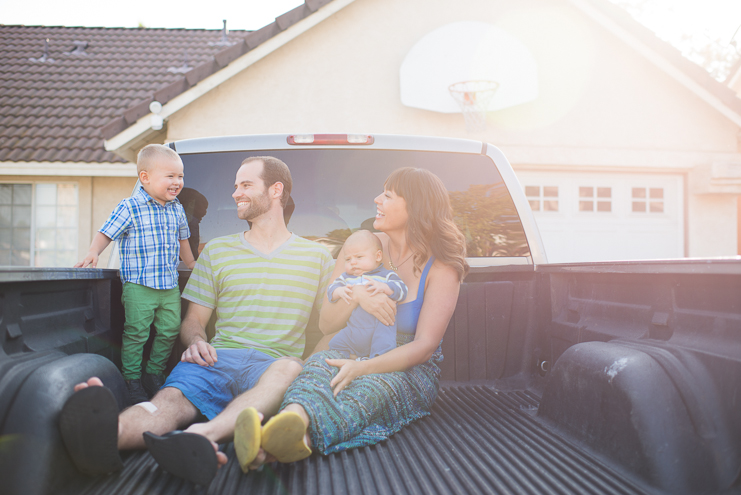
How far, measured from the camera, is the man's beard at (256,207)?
260 centimetres

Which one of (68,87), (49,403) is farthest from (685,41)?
(49,403)

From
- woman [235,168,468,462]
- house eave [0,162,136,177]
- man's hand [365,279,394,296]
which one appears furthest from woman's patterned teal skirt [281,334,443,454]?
house eave [0,162,136,177]

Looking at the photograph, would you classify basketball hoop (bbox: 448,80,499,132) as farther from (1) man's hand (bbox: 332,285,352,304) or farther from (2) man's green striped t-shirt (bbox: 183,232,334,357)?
(1) man's hand (bbox: 332,285,352,304)

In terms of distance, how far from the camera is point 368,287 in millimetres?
2402

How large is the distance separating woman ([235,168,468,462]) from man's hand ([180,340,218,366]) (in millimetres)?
481

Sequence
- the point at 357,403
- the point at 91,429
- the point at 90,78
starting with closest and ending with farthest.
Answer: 1. the point at 91,429
2. the point at 357,403
3. the point at 90,78

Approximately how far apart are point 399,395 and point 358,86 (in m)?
7.83

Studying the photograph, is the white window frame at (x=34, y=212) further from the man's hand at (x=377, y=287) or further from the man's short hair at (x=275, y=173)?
the man's hand at (x=377, y=287)

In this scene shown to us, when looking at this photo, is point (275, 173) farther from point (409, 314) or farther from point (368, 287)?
point (409, 314)

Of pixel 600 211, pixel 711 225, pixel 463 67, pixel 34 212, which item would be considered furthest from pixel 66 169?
pixel 711 225

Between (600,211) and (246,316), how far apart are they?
879cm

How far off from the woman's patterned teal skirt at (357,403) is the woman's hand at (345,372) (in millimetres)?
24

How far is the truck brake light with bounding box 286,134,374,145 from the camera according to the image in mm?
2721

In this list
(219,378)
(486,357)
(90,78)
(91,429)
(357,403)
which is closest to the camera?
(91,429)
